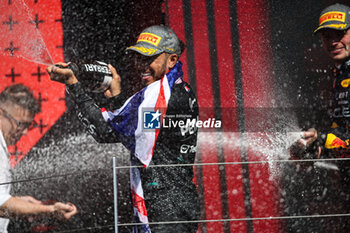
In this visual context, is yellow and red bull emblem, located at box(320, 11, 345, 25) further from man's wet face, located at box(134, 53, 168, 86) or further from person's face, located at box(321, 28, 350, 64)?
man's wet face, located at box(134, 53, 168, 86)

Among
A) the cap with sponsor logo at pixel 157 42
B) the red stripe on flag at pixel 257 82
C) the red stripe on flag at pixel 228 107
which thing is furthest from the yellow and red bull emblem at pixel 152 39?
the red stripe on flag at pixel 257 82

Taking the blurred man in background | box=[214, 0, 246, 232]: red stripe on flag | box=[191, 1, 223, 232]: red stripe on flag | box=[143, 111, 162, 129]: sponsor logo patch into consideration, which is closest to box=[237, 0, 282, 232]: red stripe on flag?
box=[214, 0, 246, 232]: red stripe on flag

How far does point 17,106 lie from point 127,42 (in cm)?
59

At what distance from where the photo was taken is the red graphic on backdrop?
195 centimetres

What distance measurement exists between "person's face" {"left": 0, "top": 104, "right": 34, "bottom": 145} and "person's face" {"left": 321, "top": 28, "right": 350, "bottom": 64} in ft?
4.53

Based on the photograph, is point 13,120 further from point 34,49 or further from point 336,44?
point 336,44

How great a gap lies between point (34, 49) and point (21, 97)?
0.27 meters

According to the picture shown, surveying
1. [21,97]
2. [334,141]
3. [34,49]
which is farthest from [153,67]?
[334,141]

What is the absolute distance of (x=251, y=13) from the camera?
1978 millimetres

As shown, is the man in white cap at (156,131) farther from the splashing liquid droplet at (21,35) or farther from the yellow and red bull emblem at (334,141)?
the yellow and red bull emblem at (334,141)

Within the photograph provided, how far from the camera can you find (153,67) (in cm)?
175

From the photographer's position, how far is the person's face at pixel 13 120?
1969 millimetres

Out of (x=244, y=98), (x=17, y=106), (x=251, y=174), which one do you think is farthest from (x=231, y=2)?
(x=17, y=106)

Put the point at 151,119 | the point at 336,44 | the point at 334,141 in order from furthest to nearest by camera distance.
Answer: the point at 336,44, the point at 334,141, the point at 151,119
